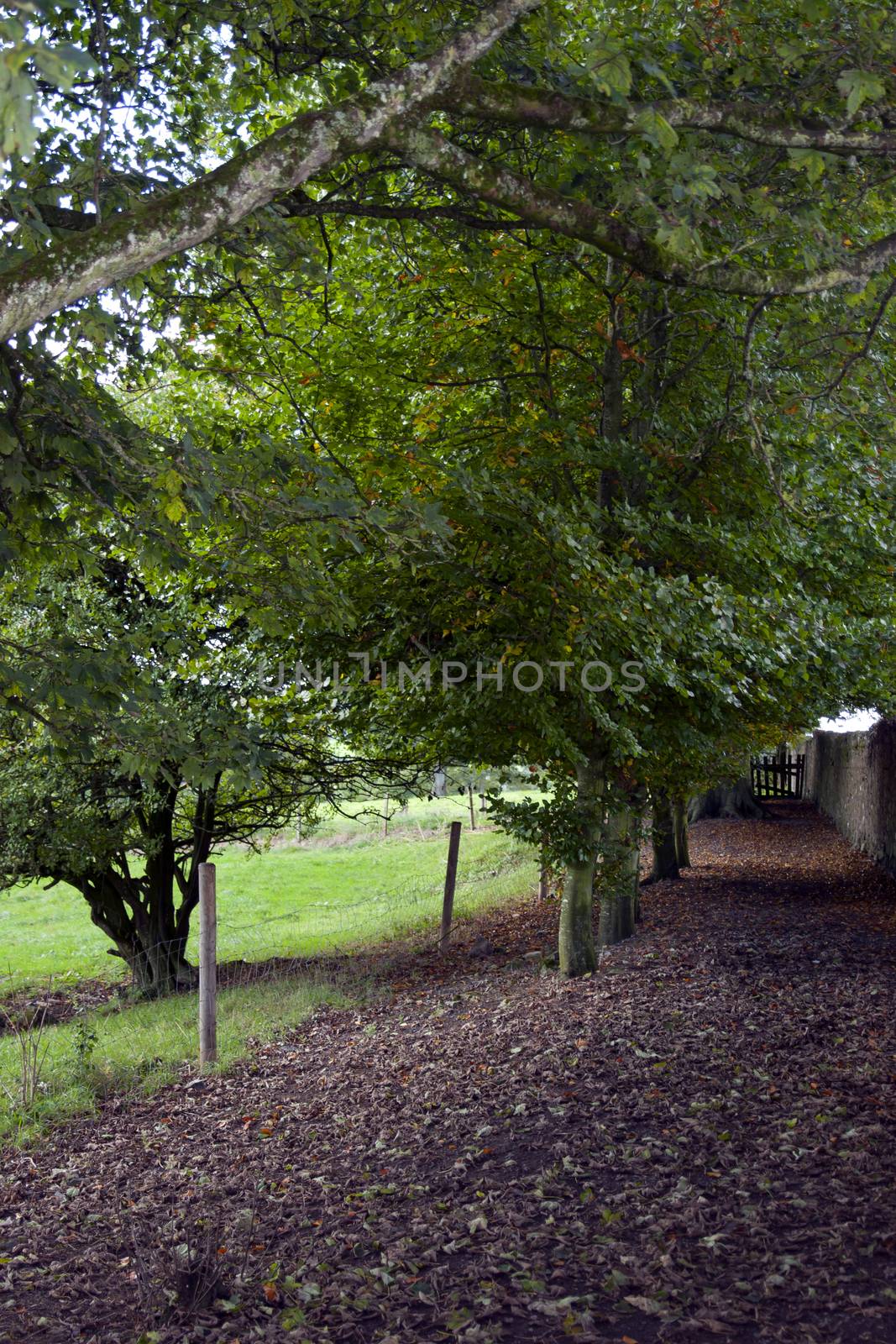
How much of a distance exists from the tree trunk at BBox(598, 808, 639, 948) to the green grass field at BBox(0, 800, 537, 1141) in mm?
1213

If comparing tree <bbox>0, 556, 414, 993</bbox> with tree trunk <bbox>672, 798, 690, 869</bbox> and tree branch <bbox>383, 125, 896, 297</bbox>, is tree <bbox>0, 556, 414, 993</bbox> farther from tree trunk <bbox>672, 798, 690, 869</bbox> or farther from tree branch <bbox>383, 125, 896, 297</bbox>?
tree trunk <bbox>672, 798, 690, 869</bbox>

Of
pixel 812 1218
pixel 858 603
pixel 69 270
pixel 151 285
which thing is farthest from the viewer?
pixel 858 603

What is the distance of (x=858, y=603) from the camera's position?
10.2 metres

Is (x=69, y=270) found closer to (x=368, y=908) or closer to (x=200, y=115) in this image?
(x=200, y=115)

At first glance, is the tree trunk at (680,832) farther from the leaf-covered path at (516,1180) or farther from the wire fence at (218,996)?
the leaf-covered path at (516,1180)

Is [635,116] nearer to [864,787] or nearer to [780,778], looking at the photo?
[864,787]

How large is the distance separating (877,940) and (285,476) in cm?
772

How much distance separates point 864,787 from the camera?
19812 mm

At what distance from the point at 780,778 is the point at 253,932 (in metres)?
23.7

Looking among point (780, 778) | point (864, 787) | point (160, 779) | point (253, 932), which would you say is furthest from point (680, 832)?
point (780, 778)

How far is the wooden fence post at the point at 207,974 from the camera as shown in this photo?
832 centimetres

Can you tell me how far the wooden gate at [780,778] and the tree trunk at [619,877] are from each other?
24.7m

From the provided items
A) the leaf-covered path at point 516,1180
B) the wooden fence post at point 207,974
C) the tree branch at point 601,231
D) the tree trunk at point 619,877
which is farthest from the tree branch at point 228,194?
the tree trunk at point 619,877

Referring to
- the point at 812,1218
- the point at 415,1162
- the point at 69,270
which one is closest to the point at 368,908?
the point at 415,1162
